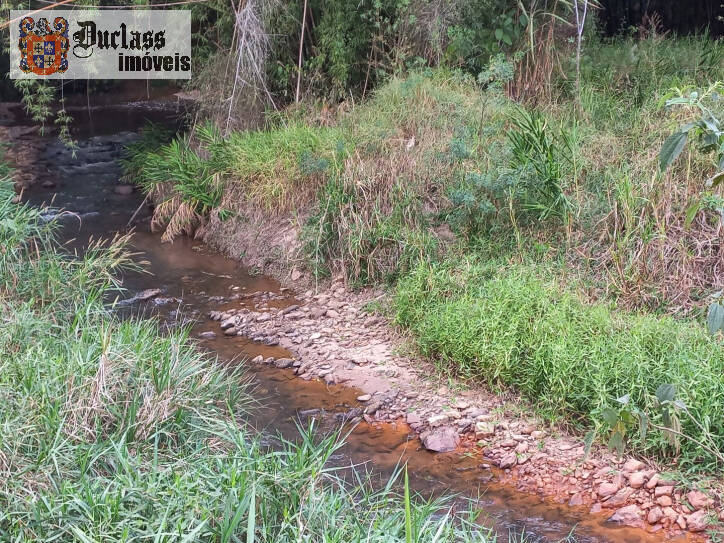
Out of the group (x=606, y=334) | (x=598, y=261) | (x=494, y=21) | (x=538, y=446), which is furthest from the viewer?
(x=494, y=21)

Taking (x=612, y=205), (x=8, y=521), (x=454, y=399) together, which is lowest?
(x=454, y=399)

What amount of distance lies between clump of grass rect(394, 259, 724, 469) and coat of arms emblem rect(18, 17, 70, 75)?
541 cm

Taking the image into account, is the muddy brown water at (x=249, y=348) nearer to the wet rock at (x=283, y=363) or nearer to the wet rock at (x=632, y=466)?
the wet rock at (x=283, y=363)

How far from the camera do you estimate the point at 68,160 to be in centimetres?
1172

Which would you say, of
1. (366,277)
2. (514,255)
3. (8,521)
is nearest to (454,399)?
(514,255)

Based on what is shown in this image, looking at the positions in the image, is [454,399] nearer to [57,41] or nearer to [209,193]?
[209,193]

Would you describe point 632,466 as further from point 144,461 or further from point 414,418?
point 144,461

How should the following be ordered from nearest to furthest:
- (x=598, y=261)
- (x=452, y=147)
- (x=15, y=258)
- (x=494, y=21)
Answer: (x=15, y=258) < (x=598, y=261) < (x=452, y=147) < (x=494, y=21)

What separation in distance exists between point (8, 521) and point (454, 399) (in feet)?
9.58

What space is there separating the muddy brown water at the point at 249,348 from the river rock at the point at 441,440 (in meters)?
0.05

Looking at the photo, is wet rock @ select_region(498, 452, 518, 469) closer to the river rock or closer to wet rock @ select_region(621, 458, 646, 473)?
the river rock

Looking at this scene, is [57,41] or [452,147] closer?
[452,147]

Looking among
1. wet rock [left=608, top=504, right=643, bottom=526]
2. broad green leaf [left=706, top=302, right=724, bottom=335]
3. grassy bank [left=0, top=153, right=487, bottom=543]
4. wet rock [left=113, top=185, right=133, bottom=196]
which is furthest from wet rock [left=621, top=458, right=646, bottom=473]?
wet rock [left=113, top=185, right=133, bottom=196]

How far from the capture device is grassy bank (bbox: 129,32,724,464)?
4.63 m
